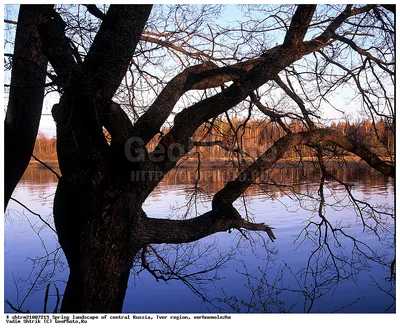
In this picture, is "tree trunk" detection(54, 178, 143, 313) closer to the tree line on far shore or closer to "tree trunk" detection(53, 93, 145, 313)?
"tree trunk" detection(53, 93, 145, 313)

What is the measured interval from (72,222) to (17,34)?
1.86 metres

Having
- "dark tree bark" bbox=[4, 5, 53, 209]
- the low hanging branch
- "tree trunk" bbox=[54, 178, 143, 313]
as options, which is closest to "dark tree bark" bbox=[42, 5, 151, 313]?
"tree trunk" bbox=[54, 178, 143, 313]

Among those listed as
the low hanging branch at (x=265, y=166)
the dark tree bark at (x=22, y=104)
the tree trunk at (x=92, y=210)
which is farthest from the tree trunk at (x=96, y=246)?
the low hanging branch at (x=265, y=166)

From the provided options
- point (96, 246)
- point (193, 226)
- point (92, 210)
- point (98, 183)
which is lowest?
point (96, 246)

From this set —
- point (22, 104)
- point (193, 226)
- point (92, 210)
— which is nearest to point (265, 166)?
point (193, 226)

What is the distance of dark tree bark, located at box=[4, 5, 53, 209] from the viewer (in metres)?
4.33

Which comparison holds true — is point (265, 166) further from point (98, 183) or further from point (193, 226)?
point (98, 183)

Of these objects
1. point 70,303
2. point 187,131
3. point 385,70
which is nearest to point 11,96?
point 187,131

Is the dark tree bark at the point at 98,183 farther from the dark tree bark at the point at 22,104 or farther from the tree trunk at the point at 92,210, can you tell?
the dark tree bark at the point at 22,104

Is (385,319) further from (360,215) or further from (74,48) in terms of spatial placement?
(74,48)

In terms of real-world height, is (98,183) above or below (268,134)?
below

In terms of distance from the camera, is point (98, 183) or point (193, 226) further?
point (193, 226)

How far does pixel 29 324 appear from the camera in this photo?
4031 millimetres

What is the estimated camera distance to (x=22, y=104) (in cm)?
452
